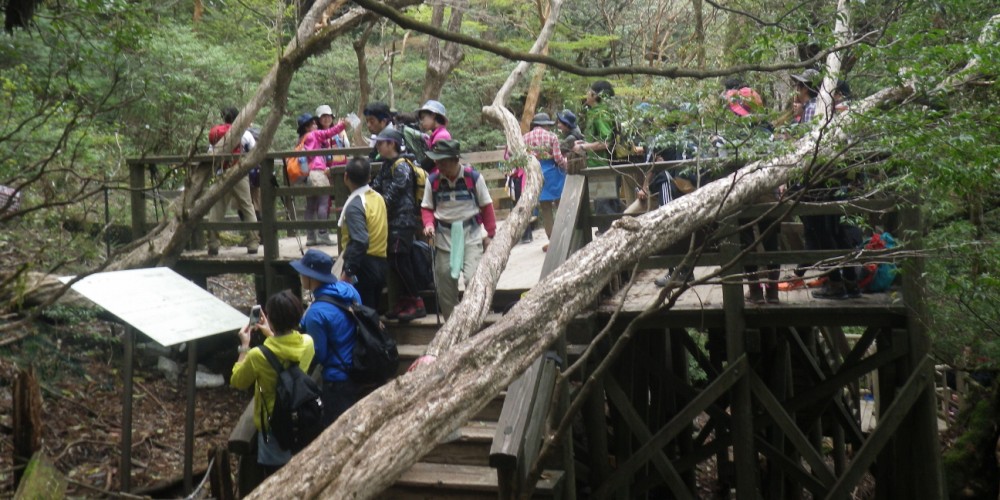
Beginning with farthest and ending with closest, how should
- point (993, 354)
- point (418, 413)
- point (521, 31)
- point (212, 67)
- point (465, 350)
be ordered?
point (521, 31)
point (212, 67)
point (993, 354)
point (465, 350)
point (418, 413)

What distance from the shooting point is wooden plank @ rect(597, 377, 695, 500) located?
745cm

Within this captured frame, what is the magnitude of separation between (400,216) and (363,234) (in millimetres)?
508

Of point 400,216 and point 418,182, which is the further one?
point 418,182

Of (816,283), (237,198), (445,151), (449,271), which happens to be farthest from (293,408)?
(237,198)

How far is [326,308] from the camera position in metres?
6.29

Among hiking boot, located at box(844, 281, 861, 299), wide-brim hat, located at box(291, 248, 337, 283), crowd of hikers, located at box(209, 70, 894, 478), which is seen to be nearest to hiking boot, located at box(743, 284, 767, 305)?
crowd of hikers, located at box(209, 70, 894, 478)

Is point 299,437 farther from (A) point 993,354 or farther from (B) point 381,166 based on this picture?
(A) point 993,354

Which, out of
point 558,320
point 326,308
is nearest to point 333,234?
point 326,308

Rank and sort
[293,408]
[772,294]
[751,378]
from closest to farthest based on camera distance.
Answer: [293,408] < [751,378] < [772,294]

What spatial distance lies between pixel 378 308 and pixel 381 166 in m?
1.26

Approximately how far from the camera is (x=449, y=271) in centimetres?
791

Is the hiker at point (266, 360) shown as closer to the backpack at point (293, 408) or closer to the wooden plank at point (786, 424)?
the backpack at point (293, 408)

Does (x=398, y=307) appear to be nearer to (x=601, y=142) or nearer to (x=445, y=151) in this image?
(x=445, y=151)

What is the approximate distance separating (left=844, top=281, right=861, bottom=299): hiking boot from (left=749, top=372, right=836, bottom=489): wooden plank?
106 centimetres
